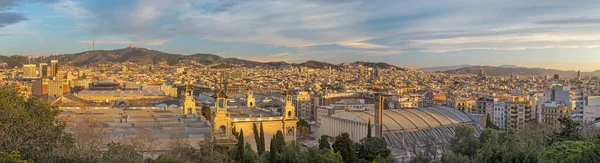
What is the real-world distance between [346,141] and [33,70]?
9766cm

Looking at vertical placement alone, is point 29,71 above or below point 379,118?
above

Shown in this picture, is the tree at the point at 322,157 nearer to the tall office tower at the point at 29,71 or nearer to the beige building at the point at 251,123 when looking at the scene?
the beige building at the point at 251,123

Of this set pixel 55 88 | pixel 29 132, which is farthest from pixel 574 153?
pixel 55 88

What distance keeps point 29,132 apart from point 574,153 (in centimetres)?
1455

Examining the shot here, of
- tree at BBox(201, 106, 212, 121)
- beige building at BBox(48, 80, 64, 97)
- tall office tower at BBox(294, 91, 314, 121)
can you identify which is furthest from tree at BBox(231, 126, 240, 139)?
beige building at BBox(48, 80, 64, 97)

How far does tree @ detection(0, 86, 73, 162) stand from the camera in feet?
43.4

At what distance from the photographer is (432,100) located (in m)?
58.4

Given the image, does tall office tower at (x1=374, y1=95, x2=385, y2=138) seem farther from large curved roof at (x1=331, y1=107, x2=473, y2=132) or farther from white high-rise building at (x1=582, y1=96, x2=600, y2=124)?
white high-rise building at (x1=582, y1=96, x2=600, y2=124)

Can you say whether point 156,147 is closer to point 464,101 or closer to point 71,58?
point 464,101

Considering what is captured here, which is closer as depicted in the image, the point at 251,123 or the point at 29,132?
the point at 29,132

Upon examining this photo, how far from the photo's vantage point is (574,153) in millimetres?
14453

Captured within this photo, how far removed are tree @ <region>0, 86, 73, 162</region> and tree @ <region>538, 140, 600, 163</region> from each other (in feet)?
42.8

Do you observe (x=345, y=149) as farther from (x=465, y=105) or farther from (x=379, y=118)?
(x=465, y=105)

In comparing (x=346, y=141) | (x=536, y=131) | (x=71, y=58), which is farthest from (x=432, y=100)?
(x=71, y=58)
